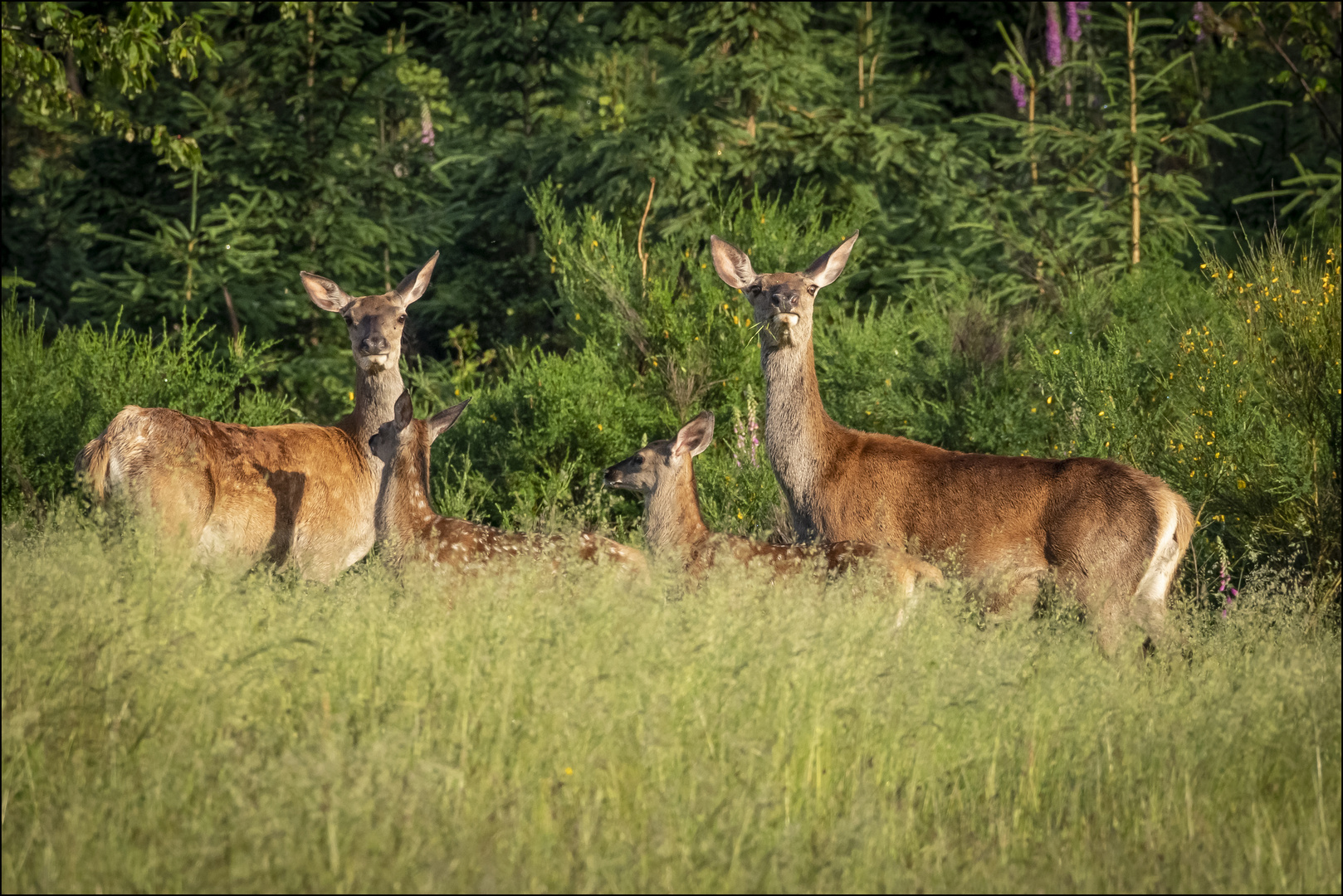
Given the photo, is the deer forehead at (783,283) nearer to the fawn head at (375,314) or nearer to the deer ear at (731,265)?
the deer ear at (731,265)

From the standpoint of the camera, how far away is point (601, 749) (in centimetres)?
434

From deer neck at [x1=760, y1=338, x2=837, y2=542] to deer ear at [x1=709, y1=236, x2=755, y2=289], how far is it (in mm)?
654

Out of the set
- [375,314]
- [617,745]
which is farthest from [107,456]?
[617,745]

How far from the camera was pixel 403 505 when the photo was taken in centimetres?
709

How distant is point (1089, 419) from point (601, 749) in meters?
5.22

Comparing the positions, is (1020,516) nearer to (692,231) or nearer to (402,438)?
(402,438)

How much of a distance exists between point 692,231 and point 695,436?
6159 millimetres

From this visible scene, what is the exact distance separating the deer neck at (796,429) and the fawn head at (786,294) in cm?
8

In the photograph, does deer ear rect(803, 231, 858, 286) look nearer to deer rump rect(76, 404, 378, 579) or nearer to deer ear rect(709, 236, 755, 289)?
deer ear rect(709, 236, 755, 289)

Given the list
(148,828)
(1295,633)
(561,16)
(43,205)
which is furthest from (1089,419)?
(43,205)

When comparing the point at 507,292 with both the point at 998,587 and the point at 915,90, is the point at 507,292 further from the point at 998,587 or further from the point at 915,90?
the point at 998,587

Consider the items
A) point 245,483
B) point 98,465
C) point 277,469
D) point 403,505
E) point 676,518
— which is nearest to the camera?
point 98,465

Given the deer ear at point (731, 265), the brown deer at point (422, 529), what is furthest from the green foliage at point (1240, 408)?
the brown deer at point (422, 529)

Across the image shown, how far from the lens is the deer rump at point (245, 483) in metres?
6.98
